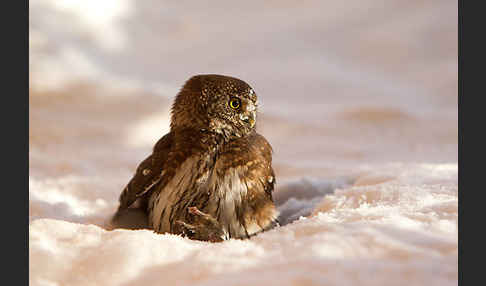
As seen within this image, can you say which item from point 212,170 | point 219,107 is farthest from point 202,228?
point 219,107

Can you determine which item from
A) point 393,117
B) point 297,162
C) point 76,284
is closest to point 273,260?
point 76,284

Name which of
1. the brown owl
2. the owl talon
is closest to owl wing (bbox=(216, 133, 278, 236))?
the brown owl

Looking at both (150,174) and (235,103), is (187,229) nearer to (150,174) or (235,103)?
(150,174)

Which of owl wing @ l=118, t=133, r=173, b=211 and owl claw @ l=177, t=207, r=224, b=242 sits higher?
owl wing @ l=118, t=133, r=173, b=211

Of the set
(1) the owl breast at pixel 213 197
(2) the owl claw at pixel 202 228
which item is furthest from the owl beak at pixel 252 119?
(2) the owl claw at pixel 202 228

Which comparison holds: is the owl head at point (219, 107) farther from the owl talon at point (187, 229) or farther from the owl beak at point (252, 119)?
the owl talon at point (187, 229)

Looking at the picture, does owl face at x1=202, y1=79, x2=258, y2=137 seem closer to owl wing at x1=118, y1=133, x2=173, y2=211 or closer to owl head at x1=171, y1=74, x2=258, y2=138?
owl head at x1=171, y1=74, x2=258, y2=138
